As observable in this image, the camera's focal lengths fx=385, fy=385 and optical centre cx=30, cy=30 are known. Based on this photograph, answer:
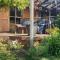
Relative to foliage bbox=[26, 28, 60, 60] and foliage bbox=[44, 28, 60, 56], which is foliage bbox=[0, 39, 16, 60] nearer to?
foliage bbox=[26, 28, 60, 60]

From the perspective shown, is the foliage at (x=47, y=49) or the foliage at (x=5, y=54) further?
the foliage at (x=47, y=49)

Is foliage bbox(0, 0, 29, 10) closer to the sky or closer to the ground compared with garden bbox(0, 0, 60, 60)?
closer to the sky

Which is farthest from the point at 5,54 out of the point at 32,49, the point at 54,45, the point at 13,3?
the point at 13,3

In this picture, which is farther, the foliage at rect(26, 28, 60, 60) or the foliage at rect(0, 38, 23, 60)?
the foliage at rect(26, 28, 60, 60)

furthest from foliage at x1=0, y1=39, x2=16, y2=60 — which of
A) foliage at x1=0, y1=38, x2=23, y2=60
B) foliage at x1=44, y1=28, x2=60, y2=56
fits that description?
foliage at x1=44, y1=28, x2=60, y2=56

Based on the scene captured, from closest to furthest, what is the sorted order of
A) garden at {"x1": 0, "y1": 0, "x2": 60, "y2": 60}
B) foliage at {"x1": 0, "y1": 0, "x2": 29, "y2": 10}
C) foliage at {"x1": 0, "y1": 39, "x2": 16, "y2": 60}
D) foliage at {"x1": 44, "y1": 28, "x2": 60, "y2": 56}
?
foliage at {"x1": 0, "y1": 39, "x2": 16, "y2": 60} < garden at {"x1": 0, "y1": 0, "x2": 60, "y2": 60} < foliage at {"x1": 44, "y1": 28, "x2": 60, "y2": 56} < foliage at {"x1": 0, "y1": 0, "x2": 29, "y2": 10}

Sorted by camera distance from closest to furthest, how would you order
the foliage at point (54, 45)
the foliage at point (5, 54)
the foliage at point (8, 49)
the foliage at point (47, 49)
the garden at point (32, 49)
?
the foliage at point (5, 54)
the foliage at point (8, 49)
the garden at point (32, 49)
the foliage at point (47, 49)
the foliage at point (54, 45)

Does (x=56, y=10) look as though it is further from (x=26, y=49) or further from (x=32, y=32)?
(x=26, y=49)

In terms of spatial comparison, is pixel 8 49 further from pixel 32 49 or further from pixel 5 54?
pixel 5 54

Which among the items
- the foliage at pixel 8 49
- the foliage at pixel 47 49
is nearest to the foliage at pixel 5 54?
the foliage at pixel 8 49

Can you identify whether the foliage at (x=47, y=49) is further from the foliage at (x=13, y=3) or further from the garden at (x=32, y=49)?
the foliage at (x=13, y=3)

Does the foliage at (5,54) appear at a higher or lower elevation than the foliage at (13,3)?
lower

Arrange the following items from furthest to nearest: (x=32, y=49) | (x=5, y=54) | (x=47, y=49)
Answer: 1. (x=32, y=49)
2. (x=47, y=49)
3. (x=5, y=54)

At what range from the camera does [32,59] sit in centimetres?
1015
